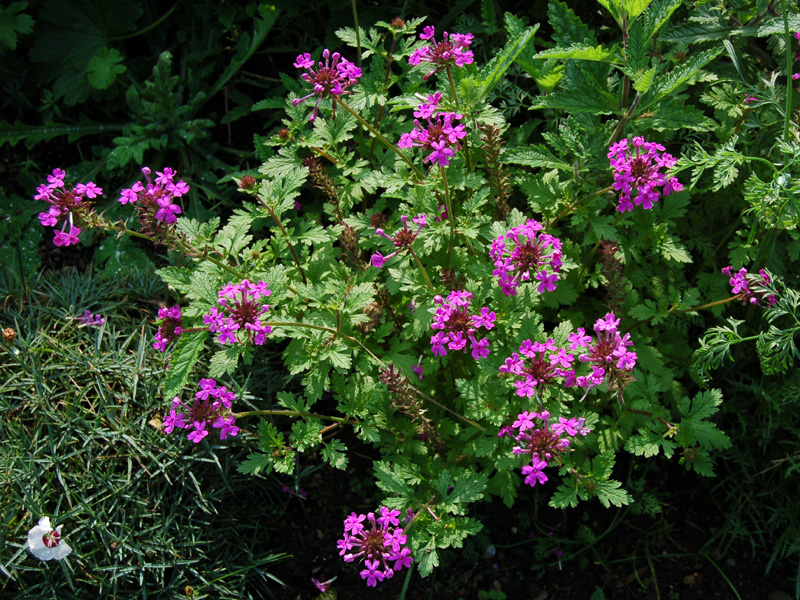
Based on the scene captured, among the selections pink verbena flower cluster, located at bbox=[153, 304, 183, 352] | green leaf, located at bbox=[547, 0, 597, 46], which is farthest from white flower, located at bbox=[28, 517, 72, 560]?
green leaf, located at bbox=[547, 0, 597, 46]

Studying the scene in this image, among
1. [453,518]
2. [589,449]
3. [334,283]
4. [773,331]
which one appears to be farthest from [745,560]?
[334,283]

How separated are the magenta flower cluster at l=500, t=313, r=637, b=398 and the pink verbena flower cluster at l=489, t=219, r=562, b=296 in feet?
0.71

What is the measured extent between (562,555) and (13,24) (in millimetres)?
4084

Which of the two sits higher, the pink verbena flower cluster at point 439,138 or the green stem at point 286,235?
the pink verbena flower cluster at point 439,138

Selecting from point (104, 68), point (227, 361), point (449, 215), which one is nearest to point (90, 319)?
point (227, 361)

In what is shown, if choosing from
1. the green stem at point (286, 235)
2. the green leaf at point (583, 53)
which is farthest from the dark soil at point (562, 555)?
the green leaf at point (583, 53)

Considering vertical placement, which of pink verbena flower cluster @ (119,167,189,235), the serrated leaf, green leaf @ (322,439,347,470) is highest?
pink verbena flower cluster @ (119,167,189,235)

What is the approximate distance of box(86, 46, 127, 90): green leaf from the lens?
381 cm

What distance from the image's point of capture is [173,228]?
7.70ft

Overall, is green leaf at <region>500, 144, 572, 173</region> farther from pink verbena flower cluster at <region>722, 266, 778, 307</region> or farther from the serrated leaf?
the serrated leaf

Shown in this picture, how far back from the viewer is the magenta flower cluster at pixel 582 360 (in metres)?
2.14

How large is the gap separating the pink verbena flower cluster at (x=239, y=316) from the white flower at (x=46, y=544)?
1.11 m

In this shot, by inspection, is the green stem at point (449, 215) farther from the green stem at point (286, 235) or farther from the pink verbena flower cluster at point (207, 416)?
the pink verbena flower cluster at point (207, 416)

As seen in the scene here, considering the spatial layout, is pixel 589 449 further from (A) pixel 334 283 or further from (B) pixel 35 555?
(B) pixel 35 555
